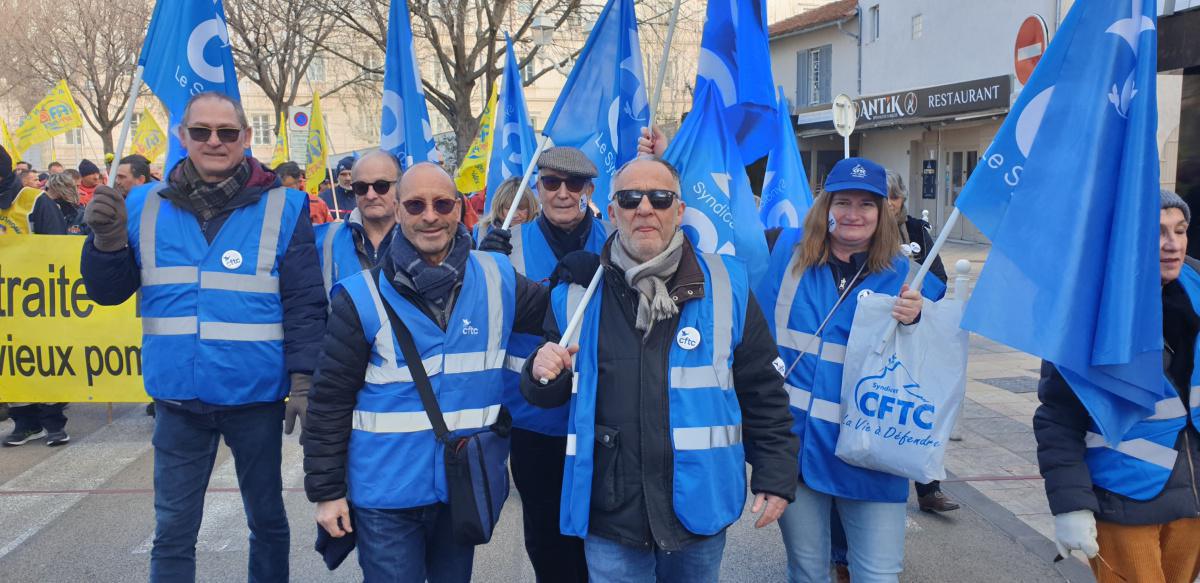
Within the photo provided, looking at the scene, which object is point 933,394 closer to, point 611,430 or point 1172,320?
point 1172,320

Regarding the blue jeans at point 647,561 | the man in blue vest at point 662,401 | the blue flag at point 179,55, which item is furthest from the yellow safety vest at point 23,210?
the blue jeans at point 647,561

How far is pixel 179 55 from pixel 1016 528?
15.9 feet

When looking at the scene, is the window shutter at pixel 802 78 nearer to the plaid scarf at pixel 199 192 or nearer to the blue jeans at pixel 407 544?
the plaid scarf at pixel 199 192

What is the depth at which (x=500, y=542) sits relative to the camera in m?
4.95

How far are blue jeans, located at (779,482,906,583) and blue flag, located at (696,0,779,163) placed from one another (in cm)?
154

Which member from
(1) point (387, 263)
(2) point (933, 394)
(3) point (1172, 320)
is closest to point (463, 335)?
(1) point (387, 263)

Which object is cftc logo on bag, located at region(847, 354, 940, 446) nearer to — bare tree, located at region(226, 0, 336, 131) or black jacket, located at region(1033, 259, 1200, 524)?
black jacket, located at region(1033, 259, 1200, 524)

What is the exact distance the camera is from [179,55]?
4.21 m

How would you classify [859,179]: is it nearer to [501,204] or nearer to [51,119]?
[501,204]

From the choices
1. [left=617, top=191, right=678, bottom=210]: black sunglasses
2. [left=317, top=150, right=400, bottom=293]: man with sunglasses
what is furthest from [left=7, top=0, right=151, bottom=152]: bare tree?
[left=617, top=191, right=678, bottom=210]: black sunglasses

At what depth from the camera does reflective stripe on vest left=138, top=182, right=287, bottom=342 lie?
11.1ft

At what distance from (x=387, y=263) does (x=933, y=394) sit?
1854 millimetres

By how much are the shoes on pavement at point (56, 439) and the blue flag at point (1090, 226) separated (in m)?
6.57

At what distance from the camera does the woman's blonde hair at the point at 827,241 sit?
3.36 m
